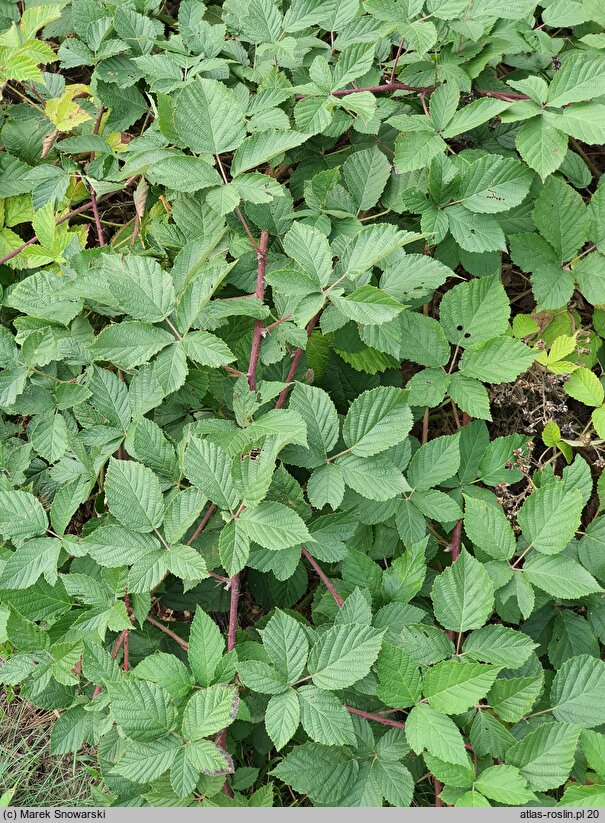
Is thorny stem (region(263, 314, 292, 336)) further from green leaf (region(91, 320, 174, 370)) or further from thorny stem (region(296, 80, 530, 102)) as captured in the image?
thorny stem (region(296, 80, 530, 102))

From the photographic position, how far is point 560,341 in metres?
1.61

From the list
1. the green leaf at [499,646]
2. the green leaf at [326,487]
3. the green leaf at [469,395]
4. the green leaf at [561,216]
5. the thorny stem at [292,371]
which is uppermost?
the green leaf at [561,216]

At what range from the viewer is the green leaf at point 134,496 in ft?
4.04

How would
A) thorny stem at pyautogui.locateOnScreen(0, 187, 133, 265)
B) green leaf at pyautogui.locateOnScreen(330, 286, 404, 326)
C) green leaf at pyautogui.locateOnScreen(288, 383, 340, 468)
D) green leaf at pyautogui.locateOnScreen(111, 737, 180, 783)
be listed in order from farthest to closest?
thorny stem at pyautogui.locateOnScreen(0, 187, 133, 265)
green leaf at pyautogui.locateOnScreen(288, 383, 340, 468)
green leaf at pyautogui.locateOnScreen(330, 286, 404, 326)
green leaf at pyautogui.locateOnScreen(111, 737, 180, 783)

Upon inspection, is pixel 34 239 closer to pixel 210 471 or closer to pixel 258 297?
pixel 258 297

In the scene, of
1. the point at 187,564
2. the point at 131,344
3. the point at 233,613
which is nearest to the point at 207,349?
the point at 131,344

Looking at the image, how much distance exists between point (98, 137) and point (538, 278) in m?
1.13

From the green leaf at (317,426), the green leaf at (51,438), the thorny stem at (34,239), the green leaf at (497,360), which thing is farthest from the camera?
the thorny stem at (34,239)

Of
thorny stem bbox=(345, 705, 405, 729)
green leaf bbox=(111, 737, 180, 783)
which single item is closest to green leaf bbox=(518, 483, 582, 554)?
thorny stem bbox=(345, 705, 405, 729)

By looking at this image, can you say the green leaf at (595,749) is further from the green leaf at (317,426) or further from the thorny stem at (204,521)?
the thorny stem at (204,521)

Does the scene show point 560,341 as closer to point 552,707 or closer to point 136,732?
point 552,707

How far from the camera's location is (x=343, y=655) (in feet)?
3.79

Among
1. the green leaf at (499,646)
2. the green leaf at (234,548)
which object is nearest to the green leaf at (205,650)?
the green leaf at (234,548)

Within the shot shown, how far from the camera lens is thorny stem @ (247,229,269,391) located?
4.41ft
